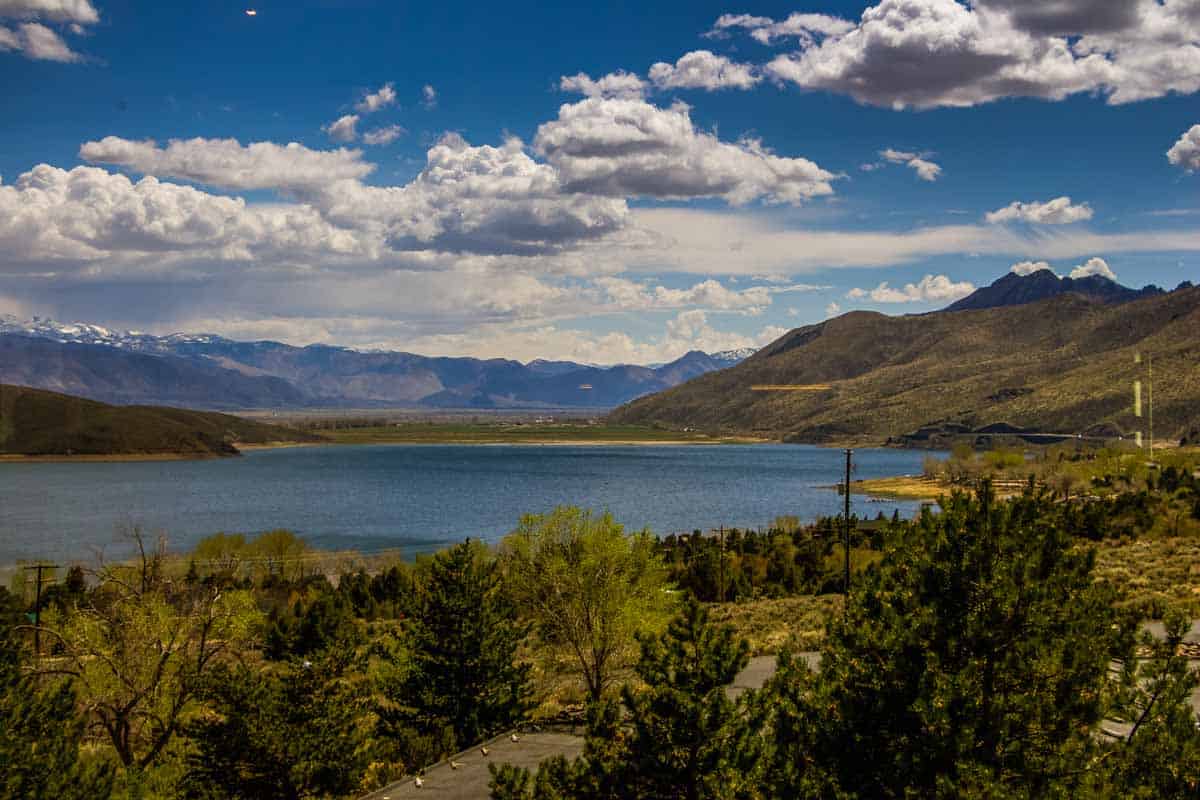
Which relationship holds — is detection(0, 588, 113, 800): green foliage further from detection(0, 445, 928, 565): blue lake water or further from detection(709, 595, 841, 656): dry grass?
detection(0, 445, 928, 565): blue lake water

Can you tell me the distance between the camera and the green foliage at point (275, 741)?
1702cm

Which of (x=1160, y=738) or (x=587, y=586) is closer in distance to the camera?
(x=1160, y=738)

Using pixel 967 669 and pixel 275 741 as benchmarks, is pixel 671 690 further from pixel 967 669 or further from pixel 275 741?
pixel 275 741

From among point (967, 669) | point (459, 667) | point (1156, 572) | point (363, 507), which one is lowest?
point (363, 507)

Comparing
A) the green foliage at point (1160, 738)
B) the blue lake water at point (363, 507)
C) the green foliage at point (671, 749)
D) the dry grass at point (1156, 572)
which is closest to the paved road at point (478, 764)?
the green foliage at point (671, 749)

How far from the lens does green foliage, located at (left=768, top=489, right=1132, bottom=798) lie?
34.3 feet

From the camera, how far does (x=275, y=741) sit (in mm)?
16906

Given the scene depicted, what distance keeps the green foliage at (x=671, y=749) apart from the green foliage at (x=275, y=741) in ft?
21.5

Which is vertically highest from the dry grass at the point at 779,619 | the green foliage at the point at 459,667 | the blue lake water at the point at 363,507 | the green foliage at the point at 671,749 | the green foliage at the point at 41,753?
the green foliage at the point at 671,749

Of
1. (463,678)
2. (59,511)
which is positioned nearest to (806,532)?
(463,678)

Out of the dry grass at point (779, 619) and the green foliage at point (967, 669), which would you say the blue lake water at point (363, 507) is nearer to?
the dry grass at point (779, 619)

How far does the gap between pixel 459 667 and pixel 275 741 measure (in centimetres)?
856

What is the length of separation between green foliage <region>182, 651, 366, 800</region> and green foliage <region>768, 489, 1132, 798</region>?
9.15 meters

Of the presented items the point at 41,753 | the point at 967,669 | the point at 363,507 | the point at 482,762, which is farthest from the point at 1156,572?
the point at 363,507
